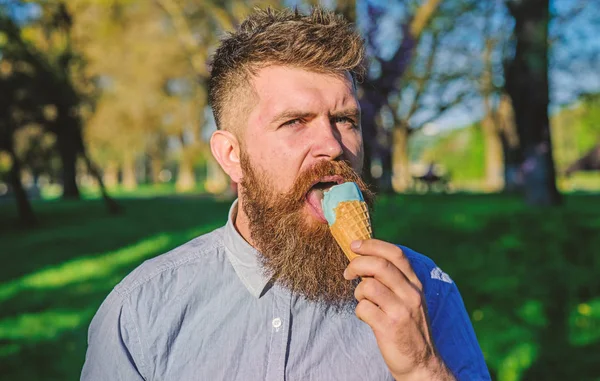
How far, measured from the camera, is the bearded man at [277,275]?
6.40ft

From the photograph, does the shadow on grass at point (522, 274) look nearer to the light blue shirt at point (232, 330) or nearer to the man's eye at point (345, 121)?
the light blue shirt at point (232, 330)

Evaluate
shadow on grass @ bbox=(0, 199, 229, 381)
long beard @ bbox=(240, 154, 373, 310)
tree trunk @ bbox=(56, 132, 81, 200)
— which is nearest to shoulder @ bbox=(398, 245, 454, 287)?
long beard @ bbox=(240, 154, 373, 310)

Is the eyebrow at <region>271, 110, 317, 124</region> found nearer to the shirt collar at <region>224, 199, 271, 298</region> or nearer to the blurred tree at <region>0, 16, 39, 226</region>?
the shirt collar at <region>224, 199, 271, 298</region>

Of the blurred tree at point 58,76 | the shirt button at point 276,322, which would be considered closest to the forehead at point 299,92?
the shirt button at point 276,322

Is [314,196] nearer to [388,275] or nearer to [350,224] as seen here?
[350,224]

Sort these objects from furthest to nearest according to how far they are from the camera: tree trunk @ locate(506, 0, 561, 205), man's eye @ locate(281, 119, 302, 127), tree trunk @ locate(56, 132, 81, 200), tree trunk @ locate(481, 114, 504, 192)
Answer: tree trunk @ locate(481, 114, 504, 192)
tree trunk @ locate(56, 132, 81, 200)
tree trunk @ locate(506, 0, 561, 205)
man's eye @ locate(281, 119, 302, 127)

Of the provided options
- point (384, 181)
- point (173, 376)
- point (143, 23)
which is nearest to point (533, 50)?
point (384, 181)

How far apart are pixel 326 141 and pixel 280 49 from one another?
0.40 metres

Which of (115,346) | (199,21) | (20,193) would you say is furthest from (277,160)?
(199,21)

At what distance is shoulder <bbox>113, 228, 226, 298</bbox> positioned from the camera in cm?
200

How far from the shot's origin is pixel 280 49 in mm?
2137

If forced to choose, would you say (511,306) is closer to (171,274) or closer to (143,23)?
(171,274)

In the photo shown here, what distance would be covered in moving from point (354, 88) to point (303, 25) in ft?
1.03

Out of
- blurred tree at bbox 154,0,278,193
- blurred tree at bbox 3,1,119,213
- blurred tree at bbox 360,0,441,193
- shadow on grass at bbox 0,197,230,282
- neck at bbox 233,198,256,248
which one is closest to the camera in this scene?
neck at bbox 233,198,256,248
